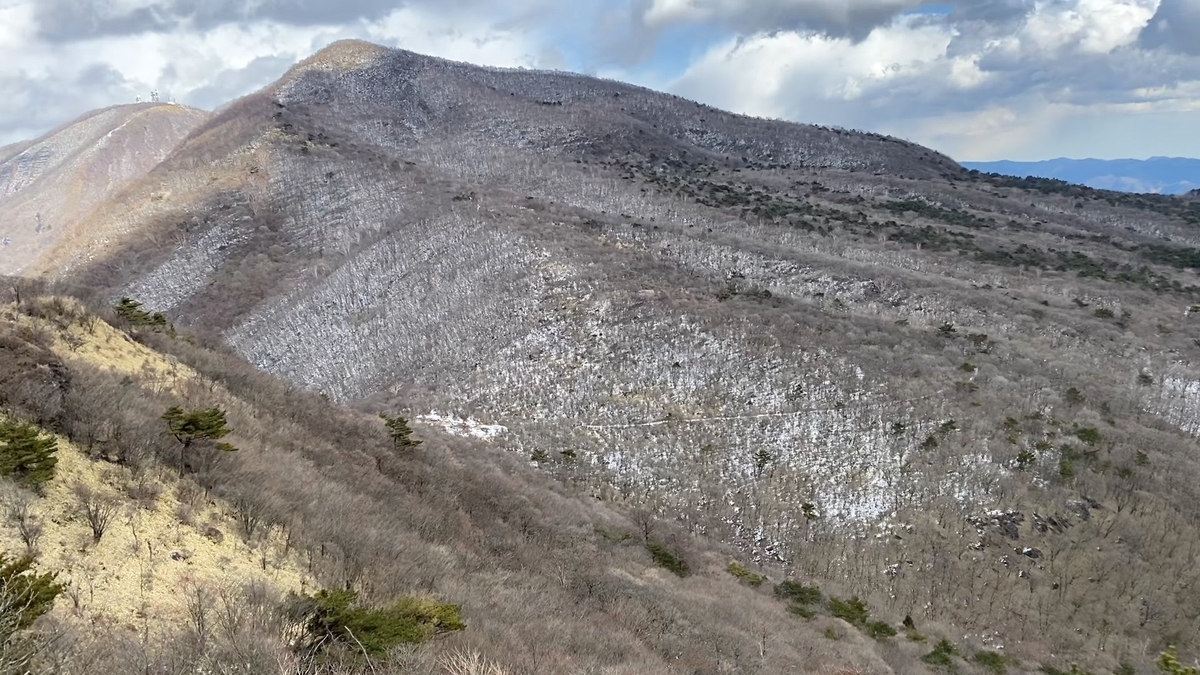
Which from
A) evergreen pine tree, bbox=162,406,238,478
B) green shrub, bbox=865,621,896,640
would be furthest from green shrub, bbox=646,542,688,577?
evergreen pine tree, bbox=162,406,238,478

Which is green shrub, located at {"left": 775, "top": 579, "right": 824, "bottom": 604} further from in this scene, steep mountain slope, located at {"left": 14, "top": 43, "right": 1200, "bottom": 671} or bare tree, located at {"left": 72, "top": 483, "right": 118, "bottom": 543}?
bare tree, located at {"left": 72, "top": 483, "right": 118, "bottom": 543}

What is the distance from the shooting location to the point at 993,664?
13.7 metres

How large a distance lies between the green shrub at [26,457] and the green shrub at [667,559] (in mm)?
11954

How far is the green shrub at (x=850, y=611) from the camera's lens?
1460cm

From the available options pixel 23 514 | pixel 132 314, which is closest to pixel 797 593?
pixel 23 514

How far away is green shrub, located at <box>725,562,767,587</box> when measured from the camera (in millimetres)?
15711

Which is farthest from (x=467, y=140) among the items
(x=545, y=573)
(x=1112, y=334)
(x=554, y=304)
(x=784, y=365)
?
(x=545, y=573)

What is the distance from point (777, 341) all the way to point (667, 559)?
1267 centimetres

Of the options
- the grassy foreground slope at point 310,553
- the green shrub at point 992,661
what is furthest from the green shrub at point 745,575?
the green shrub at point 992,661

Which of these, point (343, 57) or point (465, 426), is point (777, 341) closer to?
Result: point (465, 426)

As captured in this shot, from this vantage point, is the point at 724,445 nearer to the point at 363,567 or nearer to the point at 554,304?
the point at 554,304

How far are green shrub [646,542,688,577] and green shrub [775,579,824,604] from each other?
7.40ft

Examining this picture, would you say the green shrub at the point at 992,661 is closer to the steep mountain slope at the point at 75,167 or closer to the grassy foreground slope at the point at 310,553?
the grassy foreground slope at the point at 310,553

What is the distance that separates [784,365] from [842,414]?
3.26 m
